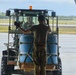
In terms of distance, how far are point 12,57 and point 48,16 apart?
1.44 metres

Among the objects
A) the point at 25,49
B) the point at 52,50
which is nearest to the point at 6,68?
the point at 25,49

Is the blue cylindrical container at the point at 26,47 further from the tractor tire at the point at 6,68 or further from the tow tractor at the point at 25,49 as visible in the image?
the tractor tire at the point at 6,68

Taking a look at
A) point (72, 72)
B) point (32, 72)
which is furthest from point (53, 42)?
point (72, 72)

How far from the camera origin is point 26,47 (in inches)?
369

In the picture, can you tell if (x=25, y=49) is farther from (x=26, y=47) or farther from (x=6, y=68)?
(x=6, y=68)

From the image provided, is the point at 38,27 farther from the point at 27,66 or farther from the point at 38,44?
the point at 27,66

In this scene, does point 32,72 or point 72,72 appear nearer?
point 32,72

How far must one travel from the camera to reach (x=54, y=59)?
9266 millimetres

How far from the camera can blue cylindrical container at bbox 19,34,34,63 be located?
9250mm

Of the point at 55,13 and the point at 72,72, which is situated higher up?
the point at 55,13

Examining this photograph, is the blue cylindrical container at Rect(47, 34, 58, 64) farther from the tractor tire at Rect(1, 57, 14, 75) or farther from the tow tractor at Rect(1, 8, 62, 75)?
the tractor tire at Rect(1, 57, 14, 75)

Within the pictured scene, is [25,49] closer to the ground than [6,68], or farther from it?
farther from it

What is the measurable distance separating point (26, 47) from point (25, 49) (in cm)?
5

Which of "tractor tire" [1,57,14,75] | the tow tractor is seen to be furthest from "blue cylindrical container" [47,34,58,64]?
"tractor tire" [1,57,14,75]
